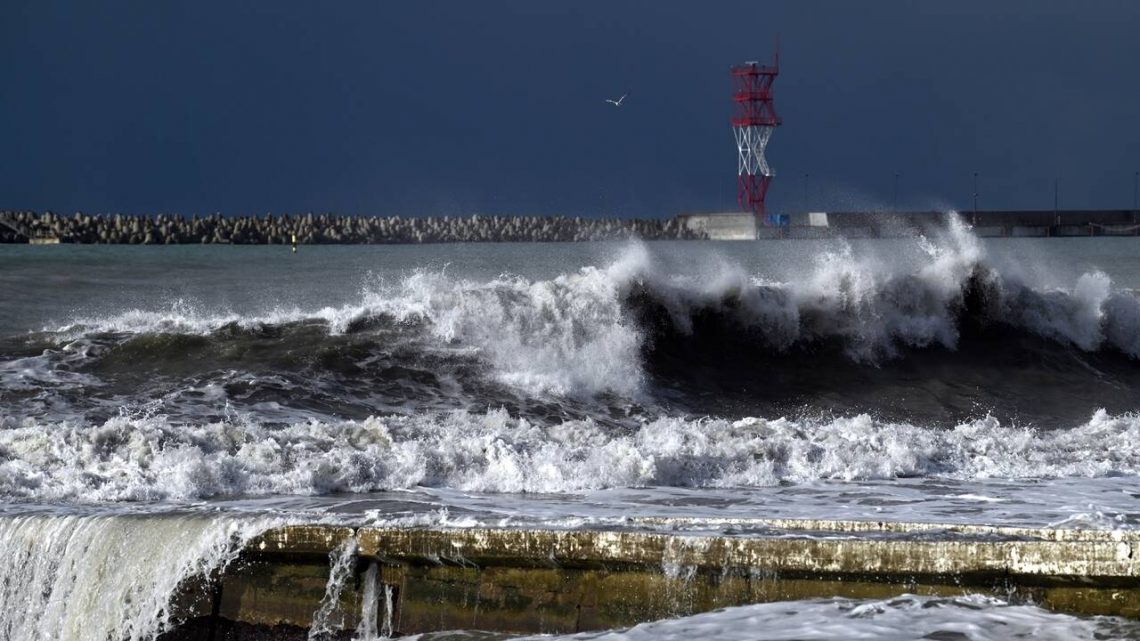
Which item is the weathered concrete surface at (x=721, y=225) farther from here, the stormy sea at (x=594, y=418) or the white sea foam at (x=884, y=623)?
the white sea foam at (x=884, y=623)

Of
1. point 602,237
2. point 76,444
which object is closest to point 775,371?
point 76,444

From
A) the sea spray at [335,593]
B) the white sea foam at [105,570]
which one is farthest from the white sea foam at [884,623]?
the white sea foam at [105,570]

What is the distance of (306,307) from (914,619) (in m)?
20.5

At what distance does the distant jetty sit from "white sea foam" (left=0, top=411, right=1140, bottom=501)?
13.6 m

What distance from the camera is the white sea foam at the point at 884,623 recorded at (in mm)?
4508

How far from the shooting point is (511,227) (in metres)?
63.6

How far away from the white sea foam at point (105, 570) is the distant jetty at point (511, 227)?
706 inches

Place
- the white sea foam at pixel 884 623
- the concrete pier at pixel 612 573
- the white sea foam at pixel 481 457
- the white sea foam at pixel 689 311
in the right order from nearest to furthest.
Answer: the white sea foam at pixel 884 623 → the concrete pier at pixel 612 573 → the white sea foam at pixel 481 457 → the white sea foam at pixel 689 311

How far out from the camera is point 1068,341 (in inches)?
622

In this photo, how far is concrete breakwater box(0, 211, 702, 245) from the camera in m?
49.5

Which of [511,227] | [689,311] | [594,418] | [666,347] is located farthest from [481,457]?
[511,227]

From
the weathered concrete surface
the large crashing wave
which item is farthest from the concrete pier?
the weathered concrete surface

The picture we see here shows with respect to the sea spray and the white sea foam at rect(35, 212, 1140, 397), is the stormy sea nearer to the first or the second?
the white sea foam at rect(35, 212, 1140, 397)

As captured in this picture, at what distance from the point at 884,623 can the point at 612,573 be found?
1065mm
